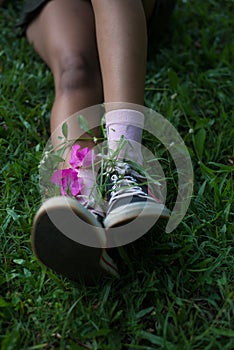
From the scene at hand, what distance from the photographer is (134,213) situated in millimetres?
1057

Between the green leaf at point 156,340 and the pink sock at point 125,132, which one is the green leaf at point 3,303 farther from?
the pink sock at point 125,132

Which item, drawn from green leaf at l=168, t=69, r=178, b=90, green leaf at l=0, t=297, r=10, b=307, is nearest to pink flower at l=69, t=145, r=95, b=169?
green leaf at l=0, t=297, r=10, b=307

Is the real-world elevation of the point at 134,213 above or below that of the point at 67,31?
below

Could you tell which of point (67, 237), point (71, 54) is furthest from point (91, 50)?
point (67, 237)

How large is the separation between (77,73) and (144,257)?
0.59 metres

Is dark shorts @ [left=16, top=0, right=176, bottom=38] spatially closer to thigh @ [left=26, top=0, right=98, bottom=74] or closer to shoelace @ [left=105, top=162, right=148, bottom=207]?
thigh @ [left=26, top=0, right=98, bottom=74]

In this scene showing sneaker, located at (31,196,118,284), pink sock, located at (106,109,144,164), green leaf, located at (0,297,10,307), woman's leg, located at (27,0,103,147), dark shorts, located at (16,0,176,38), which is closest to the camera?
sneaker, located at (31,196,118,284)

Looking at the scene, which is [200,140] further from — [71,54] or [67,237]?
[67,237]

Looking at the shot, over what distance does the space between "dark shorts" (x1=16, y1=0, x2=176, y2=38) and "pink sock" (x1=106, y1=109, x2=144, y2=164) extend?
0.57m

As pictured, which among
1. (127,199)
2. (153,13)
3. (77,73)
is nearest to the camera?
(127,199)

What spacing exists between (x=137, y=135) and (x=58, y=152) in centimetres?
21

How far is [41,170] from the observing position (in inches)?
56.4

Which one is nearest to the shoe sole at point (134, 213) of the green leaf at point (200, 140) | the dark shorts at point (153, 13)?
the green leaf at point (200, 140)

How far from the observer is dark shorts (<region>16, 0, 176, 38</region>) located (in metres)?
1.68
